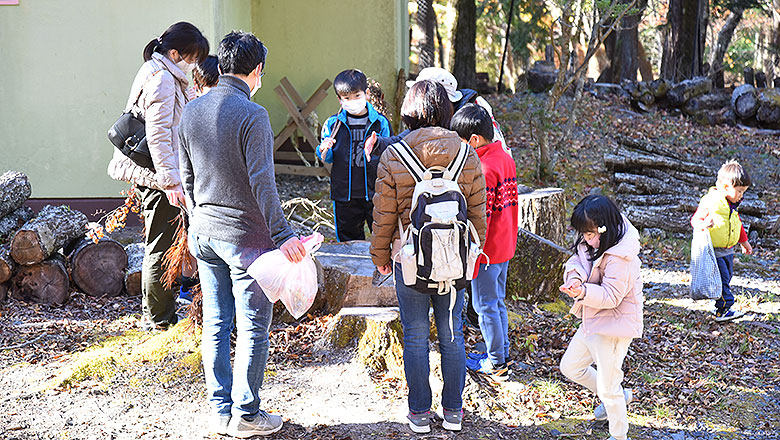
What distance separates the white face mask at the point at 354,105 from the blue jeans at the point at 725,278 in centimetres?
324

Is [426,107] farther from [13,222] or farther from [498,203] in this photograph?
[13,222]

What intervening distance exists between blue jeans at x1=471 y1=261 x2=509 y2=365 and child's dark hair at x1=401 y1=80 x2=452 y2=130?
3.46ft

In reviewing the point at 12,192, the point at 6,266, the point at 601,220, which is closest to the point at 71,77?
the point at 12,192

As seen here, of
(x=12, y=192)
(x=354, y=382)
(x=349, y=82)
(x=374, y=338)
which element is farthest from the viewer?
(x=12, y=192)

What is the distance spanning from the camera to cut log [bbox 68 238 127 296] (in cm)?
614

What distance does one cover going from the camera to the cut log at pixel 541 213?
654 cm

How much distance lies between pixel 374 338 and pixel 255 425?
1.15 meters

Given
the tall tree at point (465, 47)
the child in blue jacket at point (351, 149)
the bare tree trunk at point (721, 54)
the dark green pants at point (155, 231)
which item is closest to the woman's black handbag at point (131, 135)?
the dark green pants at point (155, 231)

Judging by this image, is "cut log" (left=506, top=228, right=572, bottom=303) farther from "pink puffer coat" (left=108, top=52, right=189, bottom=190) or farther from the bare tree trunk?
the bare tree trunk

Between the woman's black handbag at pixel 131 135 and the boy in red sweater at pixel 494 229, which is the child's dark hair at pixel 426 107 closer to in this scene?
the boy in red sweater at pixel 494 229

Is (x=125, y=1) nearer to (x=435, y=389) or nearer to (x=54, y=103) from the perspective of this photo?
(x=54, y=103)

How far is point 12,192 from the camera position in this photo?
6.36 meters

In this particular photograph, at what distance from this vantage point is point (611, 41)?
19922mm

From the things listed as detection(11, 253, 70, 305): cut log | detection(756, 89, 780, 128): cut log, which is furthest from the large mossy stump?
detection(756, 89, 780, 128): cut log
